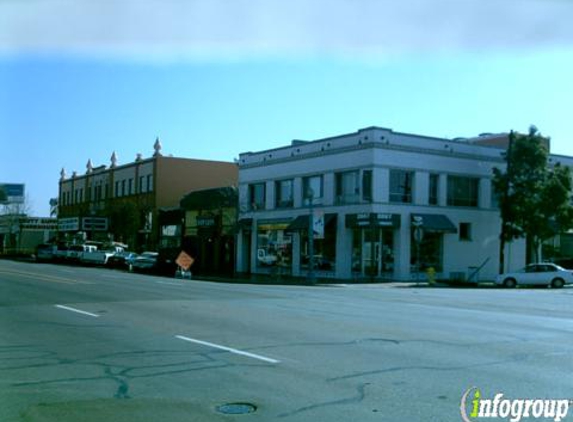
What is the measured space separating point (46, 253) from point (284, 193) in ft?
88.2

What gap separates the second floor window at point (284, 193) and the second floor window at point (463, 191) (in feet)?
33.9

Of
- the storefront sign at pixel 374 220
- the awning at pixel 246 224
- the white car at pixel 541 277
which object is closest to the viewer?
the white car at pixel 541 277

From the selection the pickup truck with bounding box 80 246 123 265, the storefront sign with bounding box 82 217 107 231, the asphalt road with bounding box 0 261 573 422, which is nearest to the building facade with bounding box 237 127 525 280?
the pickup truck with bounding box 80 246 123 265

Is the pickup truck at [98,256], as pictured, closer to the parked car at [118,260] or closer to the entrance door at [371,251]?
the parked car at [118,260]

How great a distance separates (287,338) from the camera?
40.7 ft

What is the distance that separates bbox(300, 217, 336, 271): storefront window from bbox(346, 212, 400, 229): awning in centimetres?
246

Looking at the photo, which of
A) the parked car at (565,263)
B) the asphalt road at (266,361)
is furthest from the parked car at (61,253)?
the asphalt road at (266,361)

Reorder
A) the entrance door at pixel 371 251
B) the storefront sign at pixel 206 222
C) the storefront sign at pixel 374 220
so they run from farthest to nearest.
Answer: the storefront sign at pixel 206 222, the entrance door at pixel 371 251, the storefront sign at pixel 374 220

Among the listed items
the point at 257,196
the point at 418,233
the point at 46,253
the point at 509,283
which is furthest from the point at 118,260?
the point at 509,283

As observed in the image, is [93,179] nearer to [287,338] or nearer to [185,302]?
[185,302]

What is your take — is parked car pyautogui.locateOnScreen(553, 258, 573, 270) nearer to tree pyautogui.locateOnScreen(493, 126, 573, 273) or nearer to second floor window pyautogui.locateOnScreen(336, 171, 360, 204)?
tree pyautogui.locateOnScreen(493, 126, 573, 273)

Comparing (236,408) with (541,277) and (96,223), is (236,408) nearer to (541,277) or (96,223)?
(541,277)

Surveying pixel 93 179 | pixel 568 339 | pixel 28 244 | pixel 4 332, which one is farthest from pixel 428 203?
pixel 28 244

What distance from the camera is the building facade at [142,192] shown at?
65.8 metres
